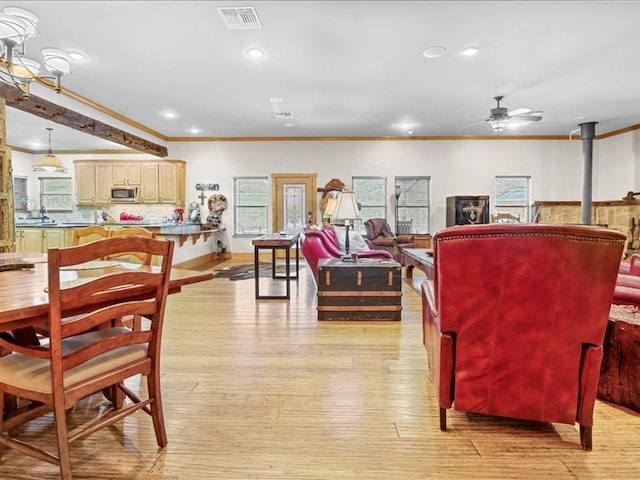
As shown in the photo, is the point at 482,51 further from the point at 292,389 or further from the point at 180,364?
the point at 180,364

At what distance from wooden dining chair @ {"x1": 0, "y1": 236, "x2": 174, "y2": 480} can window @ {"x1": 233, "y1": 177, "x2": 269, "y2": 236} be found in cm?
703

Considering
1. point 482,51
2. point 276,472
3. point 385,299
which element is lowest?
point 276,472

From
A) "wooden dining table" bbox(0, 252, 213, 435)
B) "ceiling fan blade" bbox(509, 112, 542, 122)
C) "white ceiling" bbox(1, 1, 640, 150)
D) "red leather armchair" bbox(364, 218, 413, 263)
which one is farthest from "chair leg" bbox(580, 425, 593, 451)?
"red leather armchair" bbox(364, 218, 413, 263)

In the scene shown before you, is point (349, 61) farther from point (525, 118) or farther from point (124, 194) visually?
point (124, 194)

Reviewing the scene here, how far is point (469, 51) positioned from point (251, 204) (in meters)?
5.80

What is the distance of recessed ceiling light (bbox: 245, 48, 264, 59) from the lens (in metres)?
3.94

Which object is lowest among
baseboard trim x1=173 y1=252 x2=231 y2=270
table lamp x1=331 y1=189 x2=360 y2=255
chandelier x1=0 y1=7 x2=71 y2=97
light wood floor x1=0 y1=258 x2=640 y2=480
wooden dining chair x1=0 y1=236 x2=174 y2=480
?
light wood floor x1=0 y1=258 x2=640 y2=480

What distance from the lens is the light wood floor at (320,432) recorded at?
150 cm

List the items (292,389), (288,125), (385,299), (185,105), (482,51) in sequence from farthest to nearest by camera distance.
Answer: (288,125) < (185,105) < (482,51) < (385,299) < (292,389)

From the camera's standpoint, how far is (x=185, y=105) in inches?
234

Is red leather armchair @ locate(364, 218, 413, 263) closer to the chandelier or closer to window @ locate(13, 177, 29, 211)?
the chandelier

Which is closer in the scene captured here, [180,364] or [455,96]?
[180,364]

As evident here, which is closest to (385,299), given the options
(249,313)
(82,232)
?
(249,313)

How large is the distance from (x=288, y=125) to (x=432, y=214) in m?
3.87
